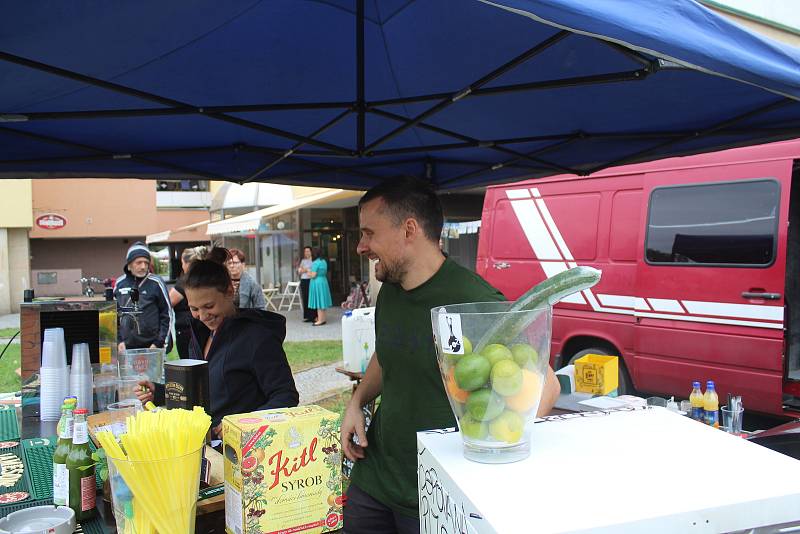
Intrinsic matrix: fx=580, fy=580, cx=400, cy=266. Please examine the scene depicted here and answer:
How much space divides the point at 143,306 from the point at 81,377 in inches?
138

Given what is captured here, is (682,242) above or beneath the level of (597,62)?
beneath

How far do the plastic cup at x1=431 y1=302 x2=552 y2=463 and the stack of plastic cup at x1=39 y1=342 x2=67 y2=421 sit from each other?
7.05 ft

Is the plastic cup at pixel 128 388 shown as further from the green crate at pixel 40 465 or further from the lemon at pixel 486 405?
the lemon at pixel 486 405

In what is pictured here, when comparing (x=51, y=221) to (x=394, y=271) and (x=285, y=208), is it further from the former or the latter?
(x=394, y=271)

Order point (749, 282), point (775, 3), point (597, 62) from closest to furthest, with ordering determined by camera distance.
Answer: point (597, 62), point (749, 282), point (775, 3)

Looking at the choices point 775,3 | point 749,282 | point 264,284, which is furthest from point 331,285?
point 749,282

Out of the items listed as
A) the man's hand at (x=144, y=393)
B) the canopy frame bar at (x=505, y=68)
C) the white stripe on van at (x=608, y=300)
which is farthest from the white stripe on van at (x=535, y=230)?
the man's hand at (x=144, y=393)

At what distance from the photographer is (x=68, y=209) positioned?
957 inches

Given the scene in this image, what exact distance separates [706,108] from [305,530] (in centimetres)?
231

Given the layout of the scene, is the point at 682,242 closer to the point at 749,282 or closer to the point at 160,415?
the point at 749,282

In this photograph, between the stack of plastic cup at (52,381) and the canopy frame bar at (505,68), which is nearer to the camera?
the canopy frame bar at (505,68)

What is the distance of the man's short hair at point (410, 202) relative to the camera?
7.37ft

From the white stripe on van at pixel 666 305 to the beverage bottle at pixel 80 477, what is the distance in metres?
4.79

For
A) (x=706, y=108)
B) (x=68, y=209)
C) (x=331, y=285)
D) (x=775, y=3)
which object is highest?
(x=775, y=3)
